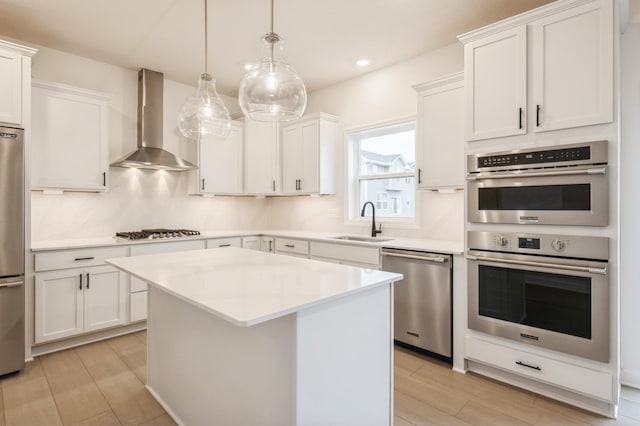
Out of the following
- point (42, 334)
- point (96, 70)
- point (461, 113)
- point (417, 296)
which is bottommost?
point (42, 334)

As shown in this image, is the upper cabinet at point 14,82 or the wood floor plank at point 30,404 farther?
the upper cabinet at point 14,82

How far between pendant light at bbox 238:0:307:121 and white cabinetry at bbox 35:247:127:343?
2413 mm

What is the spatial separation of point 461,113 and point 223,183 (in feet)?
9.55

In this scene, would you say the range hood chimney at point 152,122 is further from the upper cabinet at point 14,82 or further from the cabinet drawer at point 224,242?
the upper cabinet at point 14,82

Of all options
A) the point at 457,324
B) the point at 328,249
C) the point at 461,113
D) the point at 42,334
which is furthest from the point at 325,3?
the point at 42,334

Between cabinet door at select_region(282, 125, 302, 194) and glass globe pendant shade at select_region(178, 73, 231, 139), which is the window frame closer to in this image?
cabinet door at select_region(282, 125, 302, 194)

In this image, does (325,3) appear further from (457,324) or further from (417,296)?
(457,324)

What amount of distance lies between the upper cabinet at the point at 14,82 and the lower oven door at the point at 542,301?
12.0ft

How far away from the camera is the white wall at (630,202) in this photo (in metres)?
2.46

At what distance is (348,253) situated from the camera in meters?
3.46

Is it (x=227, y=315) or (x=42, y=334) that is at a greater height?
(x=227, y=315)

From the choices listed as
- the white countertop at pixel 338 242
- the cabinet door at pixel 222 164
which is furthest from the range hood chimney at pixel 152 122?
the white countertop at pixel 338 242

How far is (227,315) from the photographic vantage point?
3.88 ft

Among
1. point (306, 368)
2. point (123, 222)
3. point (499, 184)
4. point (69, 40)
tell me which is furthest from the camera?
point (123, 222)
